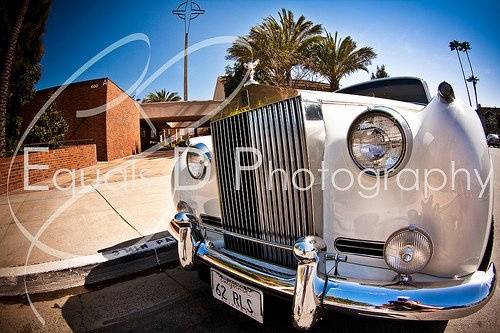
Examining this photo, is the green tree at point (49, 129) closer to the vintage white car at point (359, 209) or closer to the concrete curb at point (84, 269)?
the concrete curb at point (84, 269)

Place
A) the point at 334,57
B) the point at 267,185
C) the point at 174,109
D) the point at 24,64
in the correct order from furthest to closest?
1. the point at 174,109
2. the point at 334,57
3. the point at 24,64
4. the point at 267,185

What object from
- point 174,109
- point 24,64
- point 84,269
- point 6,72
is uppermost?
point 24,64

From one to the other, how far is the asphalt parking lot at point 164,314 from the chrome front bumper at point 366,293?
1.92 feet

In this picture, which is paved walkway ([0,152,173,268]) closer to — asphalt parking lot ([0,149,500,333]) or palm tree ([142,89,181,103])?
asphalt parking lot ([0,149,500,333])

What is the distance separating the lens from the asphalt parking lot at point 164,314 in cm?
182

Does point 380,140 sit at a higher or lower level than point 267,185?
higher

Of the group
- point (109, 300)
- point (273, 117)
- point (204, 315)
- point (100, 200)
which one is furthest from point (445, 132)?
point (100, 200)

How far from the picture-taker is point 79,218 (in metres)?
4.35

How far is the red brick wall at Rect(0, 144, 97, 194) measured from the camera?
754 cm

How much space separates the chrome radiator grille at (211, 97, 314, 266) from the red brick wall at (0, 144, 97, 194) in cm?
796

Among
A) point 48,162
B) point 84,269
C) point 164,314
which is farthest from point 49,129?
point 164,314

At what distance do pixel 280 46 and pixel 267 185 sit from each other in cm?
1269

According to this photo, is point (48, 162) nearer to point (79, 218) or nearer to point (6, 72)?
point (6, 72)

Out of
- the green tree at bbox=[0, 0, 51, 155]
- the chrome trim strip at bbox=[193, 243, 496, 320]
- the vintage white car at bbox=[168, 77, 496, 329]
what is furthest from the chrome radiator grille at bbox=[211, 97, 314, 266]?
the green tree at bbox=[0, 0, 51, 155]
